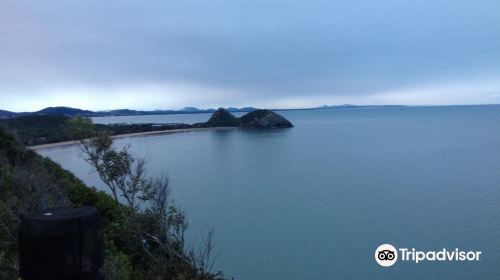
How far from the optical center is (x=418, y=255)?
16.2 meters

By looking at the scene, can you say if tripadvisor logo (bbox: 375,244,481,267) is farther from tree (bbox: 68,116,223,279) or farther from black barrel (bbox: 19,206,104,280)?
black barrel (bbox: 19,206,104,280)

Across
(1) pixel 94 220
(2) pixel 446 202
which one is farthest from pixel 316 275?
(1) pixel 94 220

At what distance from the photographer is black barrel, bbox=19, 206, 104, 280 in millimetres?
1284

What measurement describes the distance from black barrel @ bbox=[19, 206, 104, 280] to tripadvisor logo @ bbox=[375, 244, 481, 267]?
51.7 feet

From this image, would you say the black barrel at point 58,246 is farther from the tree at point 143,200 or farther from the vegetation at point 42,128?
the vegetation at point 42,128

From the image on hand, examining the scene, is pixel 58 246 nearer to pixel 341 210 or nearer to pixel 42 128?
pixel 341 210

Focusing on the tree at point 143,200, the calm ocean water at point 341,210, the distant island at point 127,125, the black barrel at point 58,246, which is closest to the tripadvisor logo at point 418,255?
the calm ocean water at point 341,210

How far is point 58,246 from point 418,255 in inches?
689

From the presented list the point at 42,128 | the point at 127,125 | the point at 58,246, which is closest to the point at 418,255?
the point at 58,246

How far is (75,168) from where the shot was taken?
41.6 metres

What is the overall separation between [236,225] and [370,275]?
7.31 meters

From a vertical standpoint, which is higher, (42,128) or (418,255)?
(42,128)

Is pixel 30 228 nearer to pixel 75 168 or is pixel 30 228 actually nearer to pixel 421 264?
pixel 421 264

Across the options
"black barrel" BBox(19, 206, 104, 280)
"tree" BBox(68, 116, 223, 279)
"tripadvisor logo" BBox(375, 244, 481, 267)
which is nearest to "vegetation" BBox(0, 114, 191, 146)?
"tree" BBox(68, 116, 223, 279)
